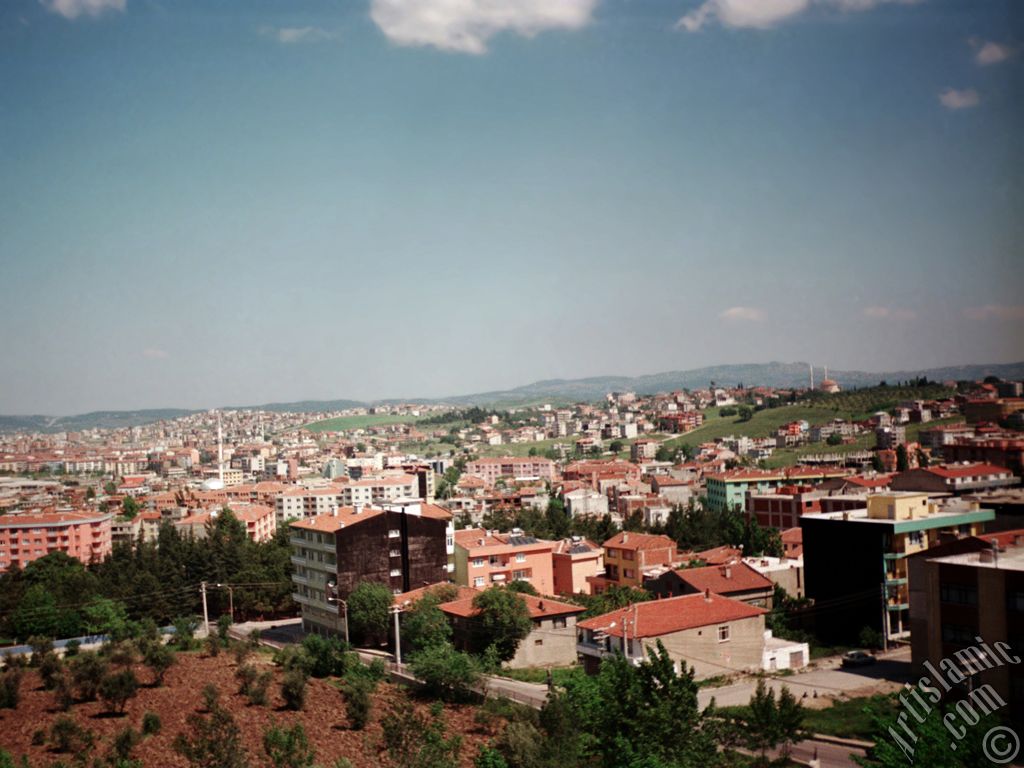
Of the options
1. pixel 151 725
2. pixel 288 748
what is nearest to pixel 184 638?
pixel 151 725

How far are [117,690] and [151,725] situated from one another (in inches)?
30.8

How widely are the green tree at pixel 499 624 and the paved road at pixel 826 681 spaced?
9.34 ft

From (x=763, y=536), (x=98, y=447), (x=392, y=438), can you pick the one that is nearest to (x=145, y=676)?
(x=763, y=536)

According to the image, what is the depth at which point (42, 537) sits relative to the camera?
2622 centimetres

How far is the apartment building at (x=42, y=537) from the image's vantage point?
26.0m

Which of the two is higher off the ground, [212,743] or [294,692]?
[212,743]

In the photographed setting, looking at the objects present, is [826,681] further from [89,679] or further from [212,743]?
[89,679]

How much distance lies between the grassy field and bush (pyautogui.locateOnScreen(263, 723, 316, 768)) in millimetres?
104623

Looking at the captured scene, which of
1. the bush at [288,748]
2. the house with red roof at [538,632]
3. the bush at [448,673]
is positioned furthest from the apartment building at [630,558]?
the bush at [288,748]

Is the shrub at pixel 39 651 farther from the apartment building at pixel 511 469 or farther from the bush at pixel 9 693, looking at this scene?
the apartment building at pixel 511 469

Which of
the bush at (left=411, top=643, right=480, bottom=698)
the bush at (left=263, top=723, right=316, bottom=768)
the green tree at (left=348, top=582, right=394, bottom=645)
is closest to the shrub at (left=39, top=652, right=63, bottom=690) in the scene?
the bush at (left=263, top=723, right=316, bottom=768)

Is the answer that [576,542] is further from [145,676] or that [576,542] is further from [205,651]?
[145,676]

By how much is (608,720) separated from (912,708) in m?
2.19

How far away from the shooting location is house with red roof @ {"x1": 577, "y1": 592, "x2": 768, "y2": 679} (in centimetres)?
1102
